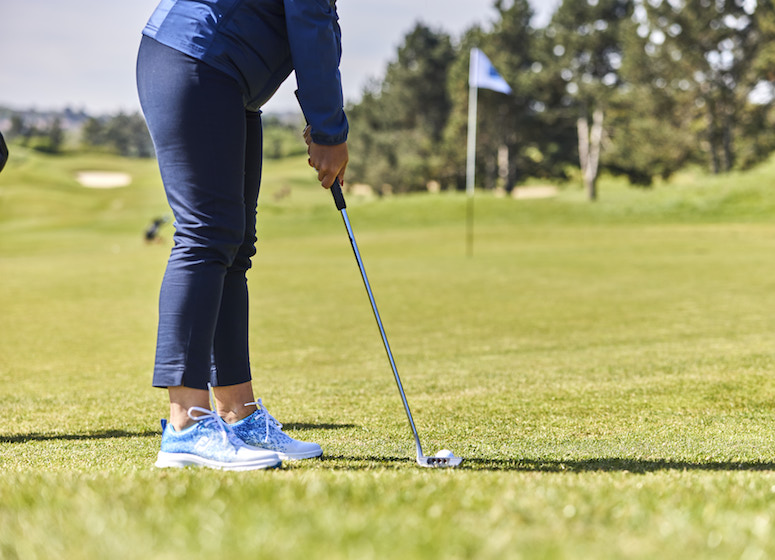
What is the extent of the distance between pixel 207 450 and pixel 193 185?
756 mm

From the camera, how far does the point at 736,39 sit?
1812 inches

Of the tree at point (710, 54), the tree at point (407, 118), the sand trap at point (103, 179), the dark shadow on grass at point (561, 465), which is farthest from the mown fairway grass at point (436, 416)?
the sand trap at point (103, 179)

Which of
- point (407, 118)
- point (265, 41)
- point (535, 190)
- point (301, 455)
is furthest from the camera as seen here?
point (535, 190)

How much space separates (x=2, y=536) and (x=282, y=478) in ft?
2.27

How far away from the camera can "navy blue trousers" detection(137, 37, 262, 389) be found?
2.51 metres

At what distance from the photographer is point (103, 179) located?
223 feet

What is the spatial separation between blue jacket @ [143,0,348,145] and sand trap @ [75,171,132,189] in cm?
6424

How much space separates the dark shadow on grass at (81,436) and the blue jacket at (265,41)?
1609mm

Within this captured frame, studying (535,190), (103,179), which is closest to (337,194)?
(535,190)

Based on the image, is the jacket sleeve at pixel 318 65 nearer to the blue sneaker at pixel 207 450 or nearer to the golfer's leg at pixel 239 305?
the golfer's leg at pixel 239 305

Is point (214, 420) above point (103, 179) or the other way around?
the other way around

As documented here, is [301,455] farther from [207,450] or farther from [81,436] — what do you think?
[81,436]

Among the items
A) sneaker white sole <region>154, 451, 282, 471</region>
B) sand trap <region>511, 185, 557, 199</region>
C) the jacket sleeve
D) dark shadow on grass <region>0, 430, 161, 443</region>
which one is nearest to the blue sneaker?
sneaker white sole <region>154, 451, 282, 471</region>

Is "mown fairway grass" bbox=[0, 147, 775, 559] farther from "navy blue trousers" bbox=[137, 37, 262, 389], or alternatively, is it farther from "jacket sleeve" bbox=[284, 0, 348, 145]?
"jacket sleeve" bbox=[284, 0, 348, 145]
